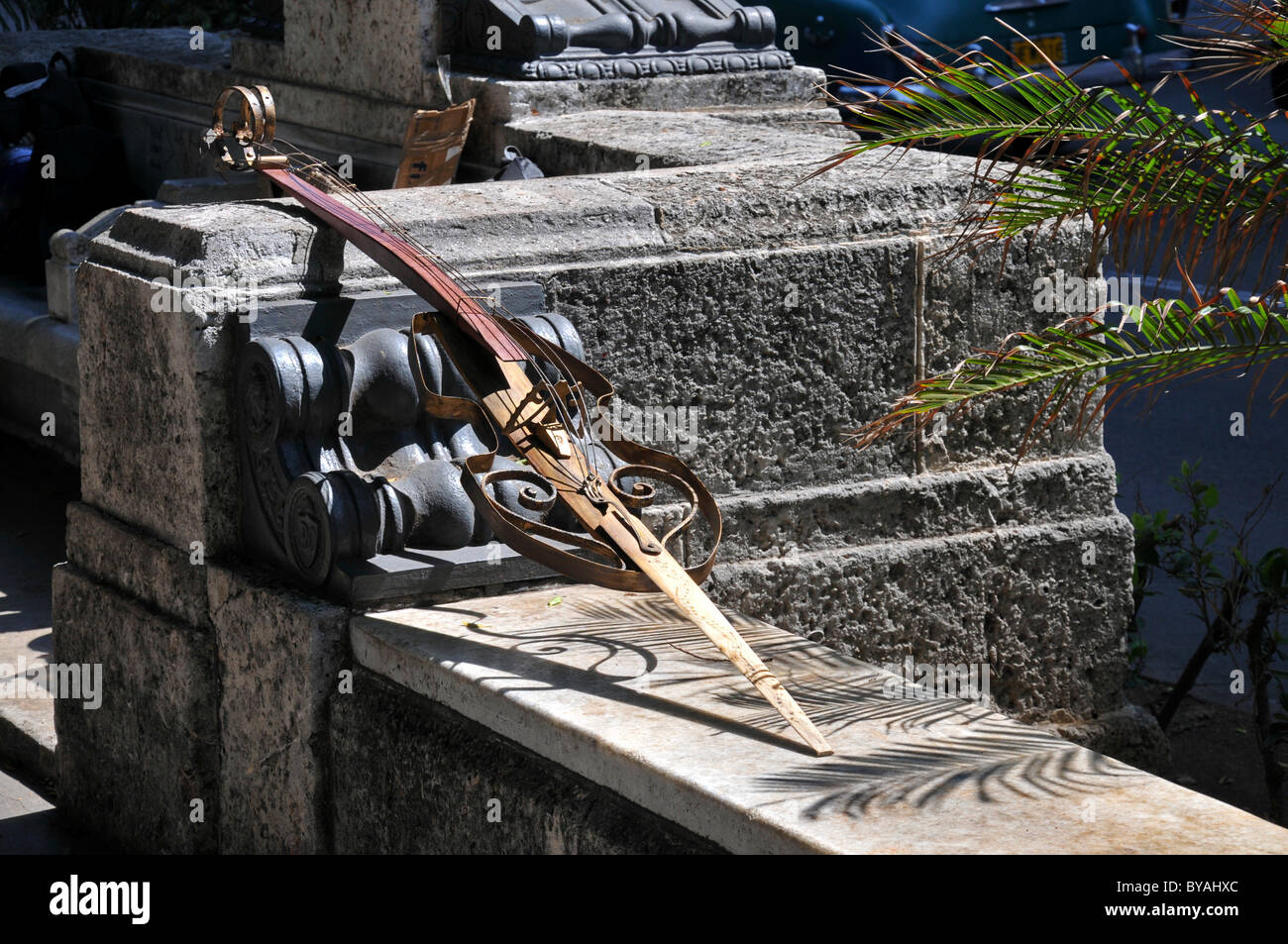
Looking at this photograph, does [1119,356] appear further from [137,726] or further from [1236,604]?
[137,726]

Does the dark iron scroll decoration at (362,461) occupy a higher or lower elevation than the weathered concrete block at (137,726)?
higher

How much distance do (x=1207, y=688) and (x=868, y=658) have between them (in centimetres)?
210

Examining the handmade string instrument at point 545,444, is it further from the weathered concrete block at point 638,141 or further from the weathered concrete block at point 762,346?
the weathered concrete block at point 638,141

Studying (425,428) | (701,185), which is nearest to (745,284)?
(701,185)

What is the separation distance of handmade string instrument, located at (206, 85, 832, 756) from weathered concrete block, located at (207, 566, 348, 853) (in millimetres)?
429

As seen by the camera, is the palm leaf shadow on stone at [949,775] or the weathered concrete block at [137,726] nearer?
the palm leaf shadow on stone at [949,775]

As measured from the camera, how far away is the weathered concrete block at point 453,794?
98.7 inches

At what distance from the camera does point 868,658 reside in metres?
4.14

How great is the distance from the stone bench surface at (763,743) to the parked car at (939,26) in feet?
25.3

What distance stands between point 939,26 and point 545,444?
A: 28.7ft

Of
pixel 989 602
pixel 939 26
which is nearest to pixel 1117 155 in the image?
pixel 989 602

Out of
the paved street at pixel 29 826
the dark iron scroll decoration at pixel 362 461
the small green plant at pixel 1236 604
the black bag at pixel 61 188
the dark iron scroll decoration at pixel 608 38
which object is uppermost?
the dark iron scroll decoration at pixel 608 38

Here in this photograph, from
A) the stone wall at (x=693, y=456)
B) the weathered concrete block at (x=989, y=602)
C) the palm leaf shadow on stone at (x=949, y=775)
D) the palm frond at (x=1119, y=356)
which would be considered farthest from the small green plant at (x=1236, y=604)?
the palm leaf shadow on stone at (x=949, y=775)

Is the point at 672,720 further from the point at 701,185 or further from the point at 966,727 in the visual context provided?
the point at 701,185
